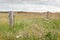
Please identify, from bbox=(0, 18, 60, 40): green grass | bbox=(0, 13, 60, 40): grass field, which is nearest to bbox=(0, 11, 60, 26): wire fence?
bbox=(0, 13, 60, 40): grass field

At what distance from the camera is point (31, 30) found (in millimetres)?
5207

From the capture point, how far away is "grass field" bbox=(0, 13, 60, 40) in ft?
15.7

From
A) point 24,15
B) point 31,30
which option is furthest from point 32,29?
point 24,15

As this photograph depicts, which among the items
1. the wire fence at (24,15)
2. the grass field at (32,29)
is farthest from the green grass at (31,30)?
the wire fence at (24,15)

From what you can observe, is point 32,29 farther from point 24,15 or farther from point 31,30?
point 24,15

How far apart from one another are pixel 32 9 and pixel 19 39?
1.20 meters

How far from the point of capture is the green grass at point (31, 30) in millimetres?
4777

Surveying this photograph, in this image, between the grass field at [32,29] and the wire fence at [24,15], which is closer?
the grass field at [32,29]

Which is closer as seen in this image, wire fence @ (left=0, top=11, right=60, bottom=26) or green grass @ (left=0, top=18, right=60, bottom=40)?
green grass @ (left=0, top=18, right=60, bottom=40)

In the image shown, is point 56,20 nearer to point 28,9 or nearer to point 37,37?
point 28,9

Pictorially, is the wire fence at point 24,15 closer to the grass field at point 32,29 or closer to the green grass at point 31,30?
the grass field at point 32,29

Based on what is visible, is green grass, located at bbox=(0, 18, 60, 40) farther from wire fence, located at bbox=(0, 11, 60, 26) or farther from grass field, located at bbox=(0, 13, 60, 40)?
wire fence, located at bbox=(0, 11, 60, 26)

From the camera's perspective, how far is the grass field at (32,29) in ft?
15.7

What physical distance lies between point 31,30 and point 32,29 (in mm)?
110
